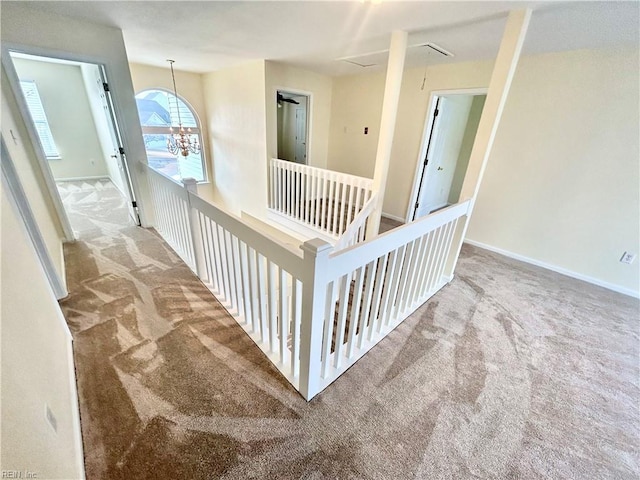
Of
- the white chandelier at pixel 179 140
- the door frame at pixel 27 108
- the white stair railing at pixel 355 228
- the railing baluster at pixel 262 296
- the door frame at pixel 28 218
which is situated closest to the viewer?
the railing baluster at pixel 262 296

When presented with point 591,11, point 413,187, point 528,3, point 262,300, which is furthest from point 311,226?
point 591,11

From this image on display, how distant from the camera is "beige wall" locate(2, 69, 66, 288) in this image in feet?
6.97

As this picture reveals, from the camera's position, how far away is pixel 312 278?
3.78ft

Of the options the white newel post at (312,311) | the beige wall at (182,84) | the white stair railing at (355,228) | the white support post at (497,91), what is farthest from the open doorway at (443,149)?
the beige wall at (182,84)

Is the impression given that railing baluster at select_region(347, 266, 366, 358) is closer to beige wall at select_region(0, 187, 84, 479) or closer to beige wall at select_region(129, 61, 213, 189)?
beige wall at select_region(0, 187, 84, 479)

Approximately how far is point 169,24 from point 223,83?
2.33 metres

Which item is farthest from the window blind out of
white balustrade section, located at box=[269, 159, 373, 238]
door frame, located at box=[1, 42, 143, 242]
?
white balustrade section, located at box=[269, 159, 373, 238]

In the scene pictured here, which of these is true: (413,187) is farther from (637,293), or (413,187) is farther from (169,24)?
(169,24)

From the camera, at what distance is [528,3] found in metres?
1.77

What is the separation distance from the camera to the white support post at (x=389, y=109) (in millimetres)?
2455

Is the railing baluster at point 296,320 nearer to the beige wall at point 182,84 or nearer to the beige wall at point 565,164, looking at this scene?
the beige wall at point 565,164

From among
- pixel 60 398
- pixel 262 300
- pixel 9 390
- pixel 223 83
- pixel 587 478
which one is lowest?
pixel 587 478

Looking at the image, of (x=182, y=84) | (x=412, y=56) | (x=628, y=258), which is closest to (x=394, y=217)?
(x=412, y=56)

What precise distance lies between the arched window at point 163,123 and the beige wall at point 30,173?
225cm
